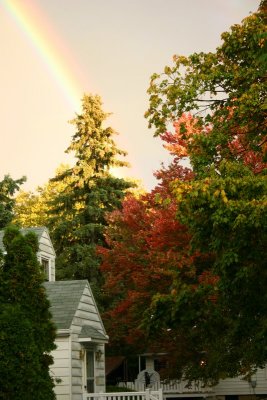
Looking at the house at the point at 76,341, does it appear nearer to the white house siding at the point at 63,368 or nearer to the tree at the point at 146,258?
the white house siding at the point at 63,368

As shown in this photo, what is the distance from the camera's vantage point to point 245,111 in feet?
53.5

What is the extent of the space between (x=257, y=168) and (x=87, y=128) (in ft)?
69.3

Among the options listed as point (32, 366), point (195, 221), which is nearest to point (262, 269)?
point (195, 221)

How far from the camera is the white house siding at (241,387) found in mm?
39125

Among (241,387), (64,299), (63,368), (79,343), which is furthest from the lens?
(241,387)

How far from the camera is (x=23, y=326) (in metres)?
15.1

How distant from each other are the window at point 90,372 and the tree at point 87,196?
13.8m

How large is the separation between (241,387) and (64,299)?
19.1m

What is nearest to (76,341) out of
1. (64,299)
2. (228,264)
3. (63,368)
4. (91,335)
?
(91,335)

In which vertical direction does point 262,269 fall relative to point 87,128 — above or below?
below

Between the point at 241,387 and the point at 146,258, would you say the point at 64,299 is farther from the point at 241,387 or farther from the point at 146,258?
the point at 241,387

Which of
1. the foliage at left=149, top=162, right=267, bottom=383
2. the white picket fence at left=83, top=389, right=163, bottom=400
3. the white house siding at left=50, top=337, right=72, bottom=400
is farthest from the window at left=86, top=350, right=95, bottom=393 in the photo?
the foliage at left=149, top=162, right=267, bottom=383

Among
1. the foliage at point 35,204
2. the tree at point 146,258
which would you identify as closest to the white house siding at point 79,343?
the tree at point 146,258

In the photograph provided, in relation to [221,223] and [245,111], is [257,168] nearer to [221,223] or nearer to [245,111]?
[245,111]
